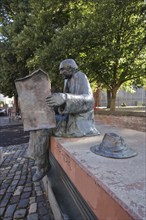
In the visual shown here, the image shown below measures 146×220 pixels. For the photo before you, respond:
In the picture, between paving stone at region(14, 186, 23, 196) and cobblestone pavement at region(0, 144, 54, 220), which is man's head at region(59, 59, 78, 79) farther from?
paving stone at region(14, 186, 23, 196)

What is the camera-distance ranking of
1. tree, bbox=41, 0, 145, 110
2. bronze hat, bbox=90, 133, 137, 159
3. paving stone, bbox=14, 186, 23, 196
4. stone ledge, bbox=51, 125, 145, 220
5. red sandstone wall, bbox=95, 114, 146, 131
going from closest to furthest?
stone ledge, bbox=51, 125, 145, 220 → bronze hat, bbox=90, 133, 137, 159 → paving stone, bbox=14, 186, 23, 196 → red sandstone wall, bbox=95, 114, 146, 131 → tree, bbox=41, 0, 145, 110

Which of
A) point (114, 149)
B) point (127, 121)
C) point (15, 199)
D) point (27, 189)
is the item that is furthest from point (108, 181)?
point (127, 121)

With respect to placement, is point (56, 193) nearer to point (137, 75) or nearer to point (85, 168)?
point (85, 168)

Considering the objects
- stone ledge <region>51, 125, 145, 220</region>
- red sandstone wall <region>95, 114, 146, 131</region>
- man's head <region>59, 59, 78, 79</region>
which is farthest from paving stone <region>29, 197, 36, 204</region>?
red sandstone wall <region>95, 114, 146, 131</region>

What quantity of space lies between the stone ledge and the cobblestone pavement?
1068 mm

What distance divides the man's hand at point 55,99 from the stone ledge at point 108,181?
0.54 m

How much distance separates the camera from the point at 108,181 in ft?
4.22

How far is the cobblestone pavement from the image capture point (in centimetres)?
259

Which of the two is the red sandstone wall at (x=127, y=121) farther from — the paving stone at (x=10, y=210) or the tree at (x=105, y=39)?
the paving stone at (x=10, y=210)

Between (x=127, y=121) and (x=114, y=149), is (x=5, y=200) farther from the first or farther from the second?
(x=127, y=121)

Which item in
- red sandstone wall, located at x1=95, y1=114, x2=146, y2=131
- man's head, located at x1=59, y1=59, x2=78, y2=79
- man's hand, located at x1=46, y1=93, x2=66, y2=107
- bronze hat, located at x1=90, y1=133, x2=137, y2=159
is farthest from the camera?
red sandstone wall, located at x1=95, y1=114, x2=146, y2=131

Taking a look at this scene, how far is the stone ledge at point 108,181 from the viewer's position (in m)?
1.02

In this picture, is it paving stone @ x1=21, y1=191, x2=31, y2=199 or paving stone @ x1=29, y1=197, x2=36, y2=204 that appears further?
paving stone @ x1=21, y1=191, x2=31, y2=199

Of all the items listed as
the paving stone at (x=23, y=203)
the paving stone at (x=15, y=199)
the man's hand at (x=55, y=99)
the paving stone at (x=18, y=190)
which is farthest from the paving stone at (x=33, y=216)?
the man's hand at (x=55, y=99)
